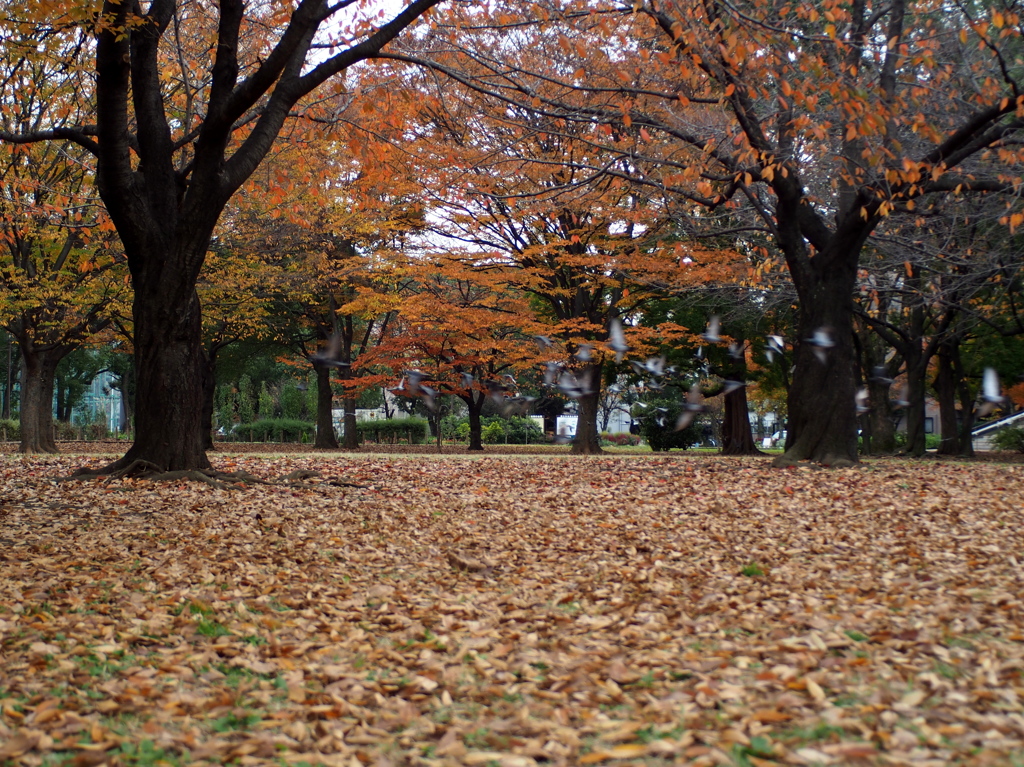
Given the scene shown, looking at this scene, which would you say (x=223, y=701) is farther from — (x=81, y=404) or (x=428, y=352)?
(x=81, y=404)

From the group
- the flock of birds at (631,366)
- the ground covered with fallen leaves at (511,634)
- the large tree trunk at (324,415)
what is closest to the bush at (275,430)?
the large tree trunk at (324,415)

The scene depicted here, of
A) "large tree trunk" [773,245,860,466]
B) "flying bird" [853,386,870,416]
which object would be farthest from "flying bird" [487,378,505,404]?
"large tree trunk" [773,245,860,466]

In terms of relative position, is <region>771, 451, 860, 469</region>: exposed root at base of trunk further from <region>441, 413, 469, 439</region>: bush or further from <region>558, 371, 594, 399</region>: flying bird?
<region>441, 413, 469, 439</region>: bush

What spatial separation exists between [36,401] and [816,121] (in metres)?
17.6

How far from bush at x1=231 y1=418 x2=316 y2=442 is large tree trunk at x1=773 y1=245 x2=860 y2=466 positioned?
24.5 meters

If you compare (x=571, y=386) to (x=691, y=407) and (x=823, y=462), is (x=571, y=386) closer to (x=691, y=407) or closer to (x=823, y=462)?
(x=691, y=407)

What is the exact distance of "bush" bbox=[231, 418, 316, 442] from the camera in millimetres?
34156

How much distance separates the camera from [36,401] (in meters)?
19.9

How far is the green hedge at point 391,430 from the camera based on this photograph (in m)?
33.2

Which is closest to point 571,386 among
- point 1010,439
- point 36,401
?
point 36,401

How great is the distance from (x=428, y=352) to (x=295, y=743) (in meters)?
19.0

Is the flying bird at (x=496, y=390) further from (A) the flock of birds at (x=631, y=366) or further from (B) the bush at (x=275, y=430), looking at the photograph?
(B) the bush at (x=275, y=430)

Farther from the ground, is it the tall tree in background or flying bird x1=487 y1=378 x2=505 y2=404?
the tall tree in background

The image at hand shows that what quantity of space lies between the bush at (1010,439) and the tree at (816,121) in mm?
13428
